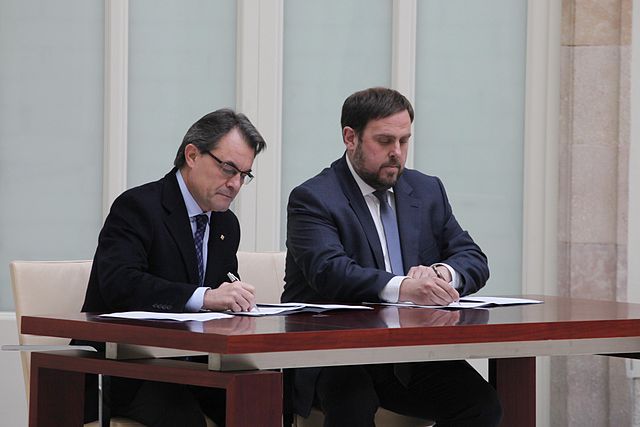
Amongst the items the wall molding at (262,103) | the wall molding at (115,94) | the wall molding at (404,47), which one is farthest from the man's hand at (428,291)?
the wall molding at (115,94)

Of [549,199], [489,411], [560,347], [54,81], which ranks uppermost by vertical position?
[54,81]

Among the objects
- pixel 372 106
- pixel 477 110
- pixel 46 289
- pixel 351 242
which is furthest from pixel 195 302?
pixel 477 110

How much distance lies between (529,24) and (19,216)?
107 inches

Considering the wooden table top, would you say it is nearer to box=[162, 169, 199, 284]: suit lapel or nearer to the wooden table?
the wooden table

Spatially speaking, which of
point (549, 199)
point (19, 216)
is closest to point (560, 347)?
point (549, 199)

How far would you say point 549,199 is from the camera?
6488 millimetres

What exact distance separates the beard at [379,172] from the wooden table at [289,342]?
0.64 m

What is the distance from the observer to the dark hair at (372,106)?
14.5 ft

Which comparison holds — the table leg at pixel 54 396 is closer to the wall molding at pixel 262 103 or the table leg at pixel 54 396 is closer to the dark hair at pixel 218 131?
the dark hair at pixel 218 131

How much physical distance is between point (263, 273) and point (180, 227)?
1.85 feet

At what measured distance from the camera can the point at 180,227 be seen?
13.2ft

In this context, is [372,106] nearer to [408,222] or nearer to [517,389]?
[408,222]

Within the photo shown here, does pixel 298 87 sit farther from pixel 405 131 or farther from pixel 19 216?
pixel 405 131

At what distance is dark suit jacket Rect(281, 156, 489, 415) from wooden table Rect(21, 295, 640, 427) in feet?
0.93
